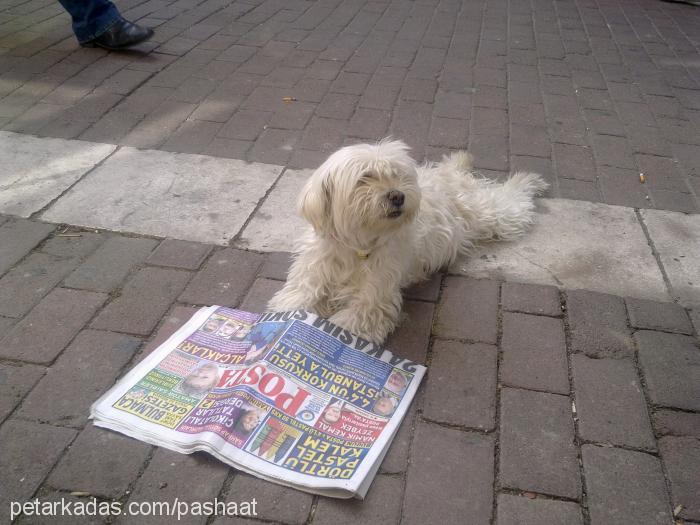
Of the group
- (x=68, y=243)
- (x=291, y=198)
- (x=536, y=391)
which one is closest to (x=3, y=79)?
(x=68, y=243)

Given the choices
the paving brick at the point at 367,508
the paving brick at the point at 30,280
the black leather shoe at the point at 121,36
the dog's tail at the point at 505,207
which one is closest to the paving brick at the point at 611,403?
the paving brick at the point at 367,508

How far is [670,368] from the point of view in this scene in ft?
8.27

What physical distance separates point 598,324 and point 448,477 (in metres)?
1.17

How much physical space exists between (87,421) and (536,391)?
1781 millimetres

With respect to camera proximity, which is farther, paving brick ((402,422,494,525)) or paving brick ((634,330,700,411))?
paving brick ((634,330,700,411))

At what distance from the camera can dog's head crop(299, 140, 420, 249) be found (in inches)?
95.7

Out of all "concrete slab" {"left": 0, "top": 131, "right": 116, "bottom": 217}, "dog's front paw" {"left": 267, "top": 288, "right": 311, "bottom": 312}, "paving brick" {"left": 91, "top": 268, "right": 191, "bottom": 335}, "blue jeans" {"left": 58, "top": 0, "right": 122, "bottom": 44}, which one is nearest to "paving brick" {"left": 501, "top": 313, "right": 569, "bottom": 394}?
"dog's front paw" {"left": 267, "top": 288, "right": 311, "bottom": 312}

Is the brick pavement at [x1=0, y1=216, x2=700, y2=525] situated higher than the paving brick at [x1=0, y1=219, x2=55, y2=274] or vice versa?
the paving brick at [x1=0, y1=219, x2=55, y2=274]

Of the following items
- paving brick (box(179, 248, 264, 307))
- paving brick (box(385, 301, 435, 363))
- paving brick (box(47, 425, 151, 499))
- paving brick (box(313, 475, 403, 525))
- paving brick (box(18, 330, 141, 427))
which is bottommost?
paving brick (box(385, 301, 435, 363))

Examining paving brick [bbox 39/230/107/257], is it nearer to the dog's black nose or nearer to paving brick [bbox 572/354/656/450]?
the dog's black nose

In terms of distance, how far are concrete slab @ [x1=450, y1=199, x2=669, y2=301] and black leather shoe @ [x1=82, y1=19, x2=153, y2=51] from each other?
4.02 meters

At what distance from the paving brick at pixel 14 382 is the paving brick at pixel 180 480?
2.12 feet

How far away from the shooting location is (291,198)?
3.60 metres

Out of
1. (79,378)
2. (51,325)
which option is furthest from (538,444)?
(51,325)
